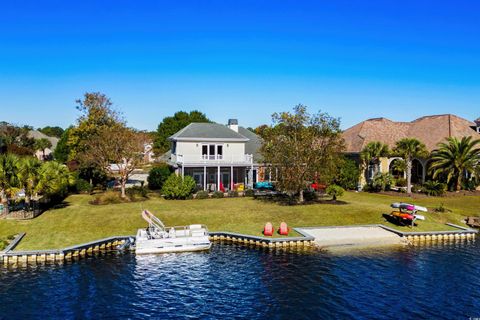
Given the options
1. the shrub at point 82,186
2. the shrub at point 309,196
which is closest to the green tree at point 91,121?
the shrub at point 82,186

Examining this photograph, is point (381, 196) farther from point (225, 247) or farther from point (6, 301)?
point (6, 301)

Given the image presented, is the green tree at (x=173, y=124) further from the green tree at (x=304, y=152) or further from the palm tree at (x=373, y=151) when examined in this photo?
the green tree at (x=304, y=152)

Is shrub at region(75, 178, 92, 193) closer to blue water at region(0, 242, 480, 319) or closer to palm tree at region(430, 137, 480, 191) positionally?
blue water at region(0, 242, 480, 319)

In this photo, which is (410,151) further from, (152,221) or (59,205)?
(59,205)

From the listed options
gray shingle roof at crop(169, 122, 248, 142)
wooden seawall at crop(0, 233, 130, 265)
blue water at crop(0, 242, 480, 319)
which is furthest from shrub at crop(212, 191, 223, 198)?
wooden seawall at crop(0, 233, 130, 265)

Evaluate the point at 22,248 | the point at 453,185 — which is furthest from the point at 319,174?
the point at 22,248

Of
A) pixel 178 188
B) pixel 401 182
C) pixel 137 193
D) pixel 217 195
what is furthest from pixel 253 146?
pixel 401 182
